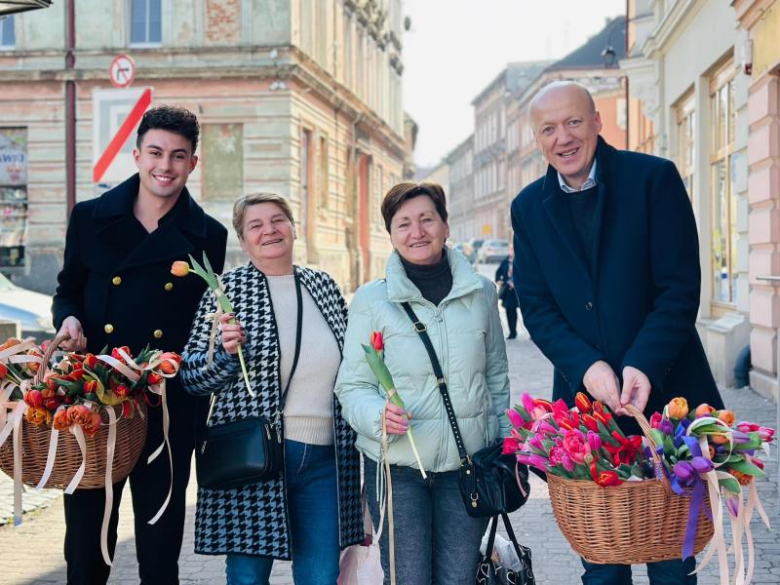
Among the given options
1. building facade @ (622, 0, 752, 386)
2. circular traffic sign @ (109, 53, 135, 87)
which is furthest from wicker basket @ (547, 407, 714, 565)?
building facade @ (622, 0, 752, 386)

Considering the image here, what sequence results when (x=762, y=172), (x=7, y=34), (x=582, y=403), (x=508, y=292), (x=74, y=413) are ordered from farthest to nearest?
(x=7, y=34) → (x=508, y=292) → (x=762, y=172) → (x=74, y=413) → (x=582, y=403)

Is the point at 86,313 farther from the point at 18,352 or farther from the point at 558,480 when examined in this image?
the point at 558,480

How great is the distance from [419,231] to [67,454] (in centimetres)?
145

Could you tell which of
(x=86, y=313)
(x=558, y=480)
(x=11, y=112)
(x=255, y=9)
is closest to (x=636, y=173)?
(x=558, y=480)

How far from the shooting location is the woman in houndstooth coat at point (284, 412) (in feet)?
12.7

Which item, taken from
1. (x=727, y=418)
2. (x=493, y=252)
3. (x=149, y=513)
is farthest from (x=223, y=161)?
(x=493, y=252)

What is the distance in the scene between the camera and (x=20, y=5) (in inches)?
248

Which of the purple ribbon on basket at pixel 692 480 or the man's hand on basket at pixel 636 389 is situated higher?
the man's hand on basket at pixel 636 389

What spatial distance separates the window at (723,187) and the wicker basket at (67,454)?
33.0 feet

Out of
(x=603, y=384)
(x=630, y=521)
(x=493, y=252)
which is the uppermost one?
(x=493, y=252)

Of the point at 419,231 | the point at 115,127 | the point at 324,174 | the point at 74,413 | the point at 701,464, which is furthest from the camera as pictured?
the point at 324,174

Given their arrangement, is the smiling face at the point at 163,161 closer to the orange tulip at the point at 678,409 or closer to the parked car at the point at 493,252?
the orange tulip at the point at 678,409

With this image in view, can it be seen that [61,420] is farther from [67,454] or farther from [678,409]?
[678,409]

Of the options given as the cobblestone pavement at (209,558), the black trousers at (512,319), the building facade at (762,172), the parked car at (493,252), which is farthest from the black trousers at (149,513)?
the parked car at (493,252)
